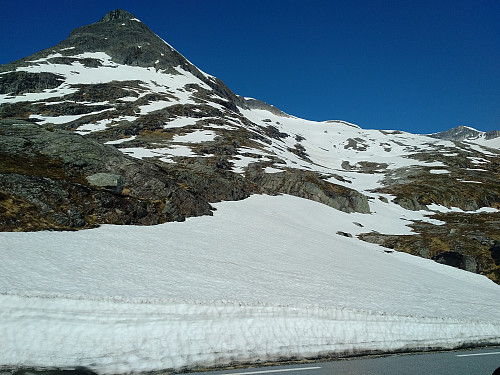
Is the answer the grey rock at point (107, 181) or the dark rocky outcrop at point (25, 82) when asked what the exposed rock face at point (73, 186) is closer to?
the grey rock at point (107, 181)

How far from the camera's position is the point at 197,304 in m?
12.9

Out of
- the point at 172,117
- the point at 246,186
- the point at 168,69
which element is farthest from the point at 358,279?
the point at 168,69

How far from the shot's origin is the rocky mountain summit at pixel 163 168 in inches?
957

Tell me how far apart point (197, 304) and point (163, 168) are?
135 ft

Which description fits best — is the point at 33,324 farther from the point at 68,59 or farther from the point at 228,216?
the point at 68,59

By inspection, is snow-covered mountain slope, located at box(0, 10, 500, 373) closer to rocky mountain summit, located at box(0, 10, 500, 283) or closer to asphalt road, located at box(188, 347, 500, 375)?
rocky mountain summit, located at box(0, 10, 500, 283)

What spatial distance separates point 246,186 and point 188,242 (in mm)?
29035

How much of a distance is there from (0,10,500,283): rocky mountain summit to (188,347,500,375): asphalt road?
1701 centimetres

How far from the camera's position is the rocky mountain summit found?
957 inches

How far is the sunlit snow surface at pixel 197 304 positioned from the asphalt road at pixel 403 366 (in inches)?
29.6

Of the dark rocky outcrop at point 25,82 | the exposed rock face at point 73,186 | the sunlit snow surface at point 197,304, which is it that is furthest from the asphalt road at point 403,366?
the dark rocky outcrop at point 25,82

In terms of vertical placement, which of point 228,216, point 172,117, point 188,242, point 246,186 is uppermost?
point 172,117

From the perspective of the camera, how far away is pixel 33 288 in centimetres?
1210

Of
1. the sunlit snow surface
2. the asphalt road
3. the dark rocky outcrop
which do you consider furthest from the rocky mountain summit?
the asphalt road
